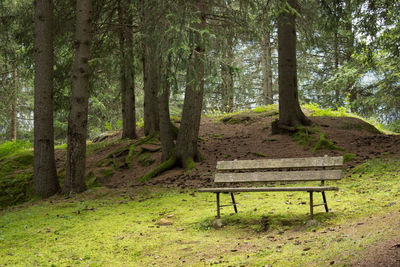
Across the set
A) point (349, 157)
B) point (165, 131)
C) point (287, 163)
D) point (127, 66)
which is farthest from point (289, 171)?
point (127, 66)

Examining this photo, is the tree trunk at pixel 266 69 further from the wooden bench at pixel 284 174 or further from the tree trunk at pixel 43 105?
the wooden bench at pixel 284 174

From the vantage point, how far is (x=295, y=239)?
4578mm

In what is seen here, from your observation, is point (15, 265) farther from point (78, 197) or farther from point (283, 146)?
point (283, 146)

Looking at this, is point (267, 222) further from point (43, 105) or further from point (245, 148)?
point (43, 105)

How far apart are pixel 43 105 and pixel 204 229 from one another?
19.2 feet

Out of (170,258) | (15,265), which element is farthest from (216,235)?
(15,265)

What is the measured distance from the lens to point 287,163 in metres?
6.02

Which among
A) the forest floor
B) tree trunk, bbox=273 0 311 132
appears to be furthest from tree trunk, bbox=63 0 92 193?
tree trunk, bbox=273 0 311 132

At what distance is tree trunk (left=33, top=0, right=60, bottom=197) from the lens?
9.62 meters

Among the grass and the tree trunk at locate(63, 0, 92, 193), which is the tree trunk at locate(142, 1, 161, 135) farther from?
the grass

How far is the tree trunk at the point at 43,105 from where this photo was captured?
31.6 feet

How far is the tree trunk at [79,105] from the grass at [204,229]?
1.08m

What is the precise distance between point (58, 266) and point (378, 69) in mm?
16255

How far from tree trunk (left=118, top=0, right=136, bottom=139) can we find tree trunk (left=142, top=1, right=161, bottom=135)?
20.0 inches
